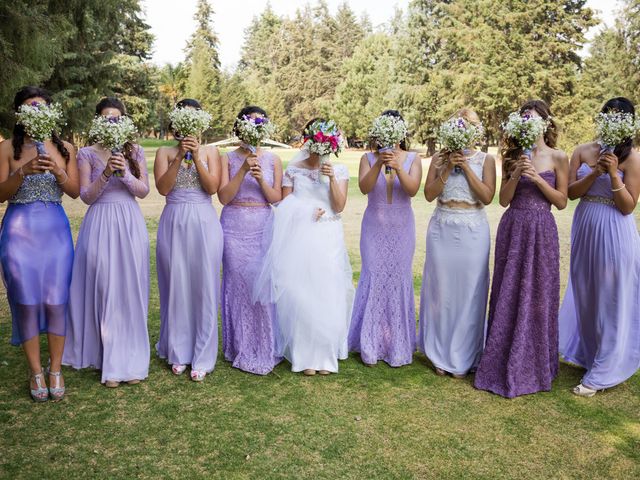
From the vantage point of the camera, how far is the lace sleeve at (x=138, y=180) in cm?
541

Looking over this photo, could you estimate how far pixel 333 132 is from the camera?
5.76 m

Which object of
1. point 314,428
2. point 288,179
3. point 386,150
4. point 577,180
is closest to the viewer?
point 314,428

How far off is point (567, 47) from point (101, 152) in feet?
138

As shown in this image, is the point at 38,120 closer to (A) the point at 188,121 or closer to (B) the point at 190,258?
(A) the point at 188,121

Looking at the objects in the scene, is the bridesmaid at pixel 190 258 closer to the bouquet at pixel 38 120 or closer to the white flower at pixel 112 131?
the white flower at pixel 112 131

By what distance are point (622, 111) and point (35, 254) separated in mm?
5459

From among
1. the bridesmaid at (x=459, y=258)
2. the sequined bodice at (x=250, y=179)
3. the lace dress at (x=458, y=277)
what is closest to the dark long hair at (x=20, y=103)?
the sequined bodice at (x=250, y=179)

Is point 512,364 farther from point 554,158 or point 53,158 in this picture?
point 53,158

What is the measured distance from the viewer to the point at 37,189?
17.0 ft

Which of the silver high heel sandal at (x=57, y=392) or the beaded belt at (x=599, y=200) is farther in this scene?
the beaded belt at (x=599, y=200)

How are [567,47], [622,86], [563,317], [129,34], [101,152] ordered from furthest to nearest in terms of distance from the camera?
[129,34] → [622,86] → [567,47] → [563,317] → [101,152]

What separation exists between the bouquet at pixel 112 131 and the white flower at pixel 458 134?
2.89m

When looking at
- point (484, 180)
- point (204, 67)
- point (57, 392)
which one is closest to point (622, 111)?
point (484, 180)

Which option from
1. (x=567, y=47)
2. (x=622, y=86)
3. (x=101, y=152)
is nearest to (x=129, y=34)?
(x=567, y=47)
